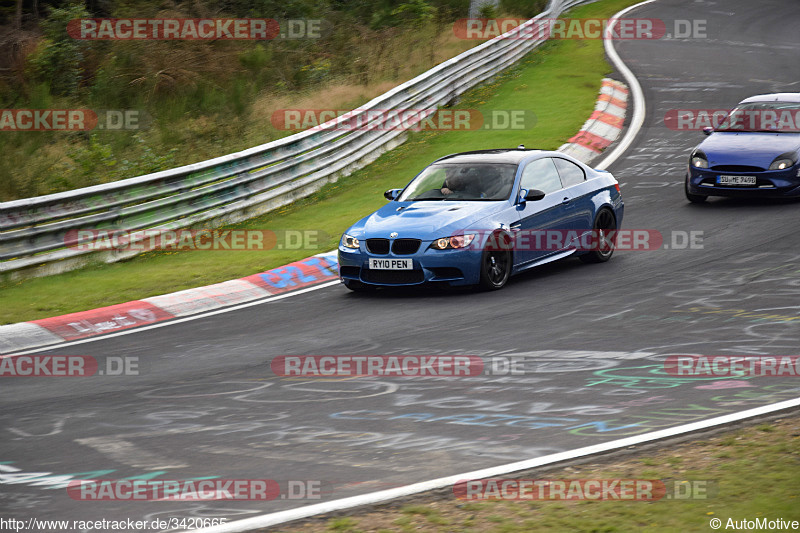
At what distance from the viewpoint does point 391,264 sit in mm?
11219

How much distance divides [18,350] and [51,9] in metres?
19.5

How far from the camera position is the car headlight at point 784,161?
14875 millimetres

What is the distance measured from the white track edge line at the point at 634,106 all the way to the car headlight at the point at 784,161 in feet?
13.0

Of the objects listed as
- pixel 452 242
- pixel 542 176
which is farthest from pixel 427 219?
pixel 542 176

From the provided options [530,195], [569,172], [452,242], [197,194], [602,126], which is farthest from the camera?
[602,126]

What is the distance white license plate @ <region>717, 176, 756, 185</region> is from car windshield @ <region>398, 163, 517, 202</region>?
457 centimetres

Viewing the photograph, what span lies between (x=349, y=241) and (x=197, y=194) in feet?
13.7

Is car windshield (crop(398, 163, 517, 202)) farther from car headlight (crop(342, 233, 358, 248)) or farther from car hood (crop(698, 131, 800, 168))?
car hood (crop(698, 131, 800, 168))

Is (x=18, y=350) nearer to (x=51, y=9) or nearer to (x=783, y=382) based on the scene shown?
(x=783, y=382)

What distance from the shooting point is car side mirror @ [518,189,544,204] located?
38.3 ft

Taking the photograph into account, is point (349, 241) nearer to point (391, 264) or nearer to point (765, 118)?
point (391, 264)

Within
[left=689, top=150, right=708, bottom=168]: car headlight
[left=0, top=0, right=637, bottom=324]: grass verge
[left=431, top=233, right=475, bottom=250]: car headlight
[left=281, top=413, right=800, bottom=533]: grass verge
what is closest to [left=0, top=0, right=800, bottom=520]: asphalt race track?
[left=281, top=413, right=800, bottom=533]: grass verge

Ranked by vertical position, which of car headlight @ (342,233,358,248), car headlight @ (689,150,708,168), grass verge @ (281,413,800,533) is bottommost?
grass verge @ (281,413,800,533)

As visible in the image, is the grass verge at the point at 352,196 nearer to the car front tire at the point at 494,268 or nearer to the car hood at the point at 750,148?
the car front tire at the point at 494,268
